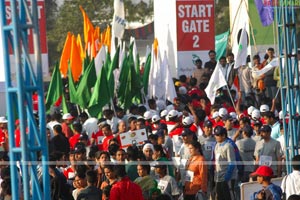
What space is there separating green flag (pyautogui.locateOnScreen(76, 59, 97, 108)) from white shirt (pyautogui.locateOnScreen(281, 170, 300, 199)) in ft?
31.0

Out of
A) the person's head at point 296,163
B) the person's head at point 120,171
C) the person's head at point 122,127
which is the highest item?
the person's head at point 122,127

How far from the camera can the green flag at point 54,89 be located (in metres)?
26.9

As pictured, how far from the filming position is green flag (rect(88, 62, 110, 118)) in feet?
84.2

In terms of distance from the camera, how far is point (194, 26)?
32094 mm

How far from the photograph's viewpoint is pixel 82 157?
64.4 feet

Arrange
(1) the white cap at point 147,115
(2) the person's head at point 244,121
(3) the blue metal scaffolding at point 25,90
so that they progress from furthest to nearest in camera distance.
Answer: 1. (1) the white cap at point 147,115
2. (2) the person's head at point 244,121
3. (3) the blue metal scaffolding at point 25,90

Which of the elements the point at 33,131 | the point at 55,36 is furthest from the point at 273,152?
the point at 55,36

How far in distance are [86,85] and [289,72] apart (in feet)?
23.0

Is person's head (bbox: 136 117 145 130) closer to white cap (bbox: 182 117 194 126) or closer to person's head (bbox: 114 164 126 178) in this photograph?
white cap (bbox: 182 117 194 126)

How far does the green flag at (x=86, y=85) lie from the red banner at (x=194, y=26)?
524cm

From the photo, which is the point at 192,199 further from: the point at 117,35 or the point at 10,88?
the point at 117,35

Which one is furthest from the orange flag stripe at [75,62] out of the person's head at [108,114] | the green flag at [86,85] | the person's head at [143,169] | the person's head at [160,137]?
the person's head at [143,169]

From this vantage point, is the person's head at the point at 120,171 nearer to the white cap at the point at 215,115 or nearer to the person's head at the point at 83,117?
the white cap at the point at 215,115

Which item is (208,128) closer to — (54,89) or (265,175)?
(265,175)
